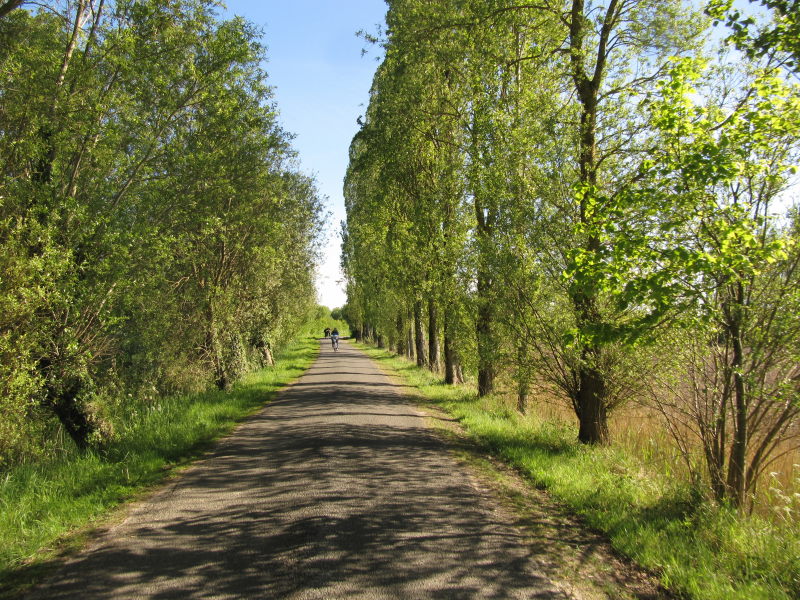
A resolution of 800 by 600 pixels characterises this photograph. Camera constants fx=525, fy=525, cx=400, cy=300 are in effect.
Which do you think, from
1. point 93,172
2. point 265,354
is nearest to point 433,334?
point 265,354

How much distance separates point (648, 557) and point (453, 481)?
2.76 meters

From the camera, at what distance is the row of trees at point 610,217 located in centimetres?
524

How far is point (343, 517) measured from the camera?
5523mm

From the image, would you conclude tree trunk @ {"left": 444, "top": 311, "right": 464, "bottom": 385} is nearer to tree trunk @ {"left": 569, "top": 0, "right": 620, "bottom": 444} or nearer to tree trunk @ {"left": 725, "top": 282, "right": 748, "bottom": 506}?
tree trunk @ {"left": 569, "top": 0, "right": 620, "bottom": 444}

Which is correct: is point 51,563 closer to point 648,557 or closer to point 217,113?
point 648,557

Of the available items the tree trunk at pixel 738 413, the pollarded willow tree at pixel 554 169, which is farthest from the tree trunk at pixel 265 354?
the tree trunk at pixel 738 413

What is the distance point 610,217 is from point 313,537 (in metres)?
4.88

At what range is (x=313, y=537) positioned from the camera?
502 cm

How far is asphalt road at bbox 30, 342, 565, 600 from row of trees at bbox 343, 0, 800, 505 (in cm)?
251

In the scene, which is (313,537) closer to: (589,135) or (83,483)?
(83,483)

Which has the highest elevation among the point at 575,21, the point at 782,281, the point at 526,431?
the point at 575,21

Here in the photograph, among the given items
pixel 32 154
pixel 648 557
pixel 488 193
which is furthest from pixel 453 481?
pixel 32 154

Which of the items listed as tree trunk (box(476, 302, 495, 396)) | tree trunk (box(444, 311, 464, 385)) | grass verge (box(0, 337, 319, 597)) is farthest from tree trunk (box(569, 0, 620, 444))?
tree trunk (box(444, 311, 464, 385))

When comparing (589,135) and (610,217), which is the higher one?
(589,135)
